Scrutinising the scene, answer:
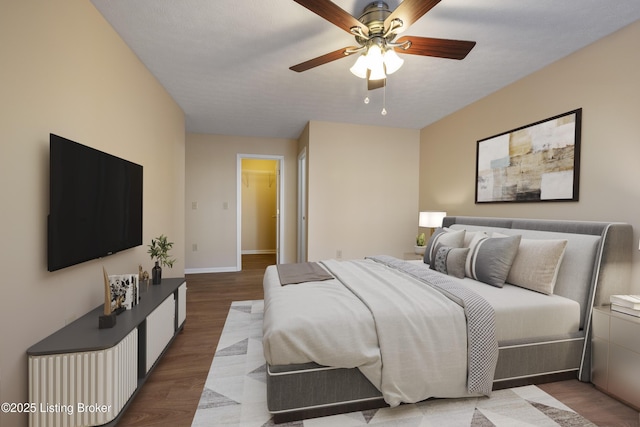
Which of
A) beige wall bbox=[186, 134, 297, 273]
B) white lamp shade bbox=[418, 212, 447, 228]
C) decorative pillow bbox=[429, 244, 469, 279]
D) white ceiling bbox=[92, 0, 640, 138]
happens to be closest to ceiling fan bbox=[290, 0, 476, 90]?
white ceiling bbox=[92, 0, 640, 138]

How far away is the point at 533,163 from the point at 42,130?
375cm

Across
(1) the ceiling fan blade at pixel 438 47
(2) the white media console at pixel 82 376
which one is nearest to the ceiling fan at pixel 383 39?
(1) the ceiling fan blade at pixel 438 47

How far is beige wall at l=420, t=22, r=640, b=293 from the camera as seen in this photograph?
1.97 meters

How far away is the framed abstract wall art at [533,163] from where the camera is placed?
2357mm

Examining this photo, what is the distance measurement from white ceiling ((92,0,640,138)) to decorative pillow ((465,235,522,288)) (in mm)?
1590

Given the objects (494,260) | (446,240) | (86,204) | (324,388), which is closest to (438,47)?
(494,260)

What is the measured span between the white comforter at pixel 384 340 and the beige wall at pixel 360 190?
2.64m

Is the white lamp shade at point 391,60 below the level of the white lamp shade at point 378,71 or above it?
above

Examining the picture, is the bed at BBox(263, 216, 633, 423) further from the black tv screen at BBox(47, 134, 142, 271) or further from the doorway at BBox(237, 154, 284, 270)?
the doorway at BBox(237, 154, 284, 270)

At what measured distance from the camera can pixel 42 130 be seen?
146 cm

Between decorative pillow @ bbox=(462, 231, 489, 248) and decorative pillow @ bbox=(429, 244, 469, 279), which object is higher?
decorative pillow @ bbox=(462, 231, 489, 248)

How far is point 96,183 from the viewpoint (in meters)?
1.82

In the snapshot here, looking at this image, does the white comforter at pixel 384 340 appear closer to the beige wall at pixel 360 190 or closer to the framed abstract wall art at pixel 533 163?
the framed abstract wall art at pixel 533 163

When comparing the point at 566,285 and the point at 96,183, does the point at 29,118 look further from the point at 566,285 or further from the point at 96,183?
the point at 566,285
